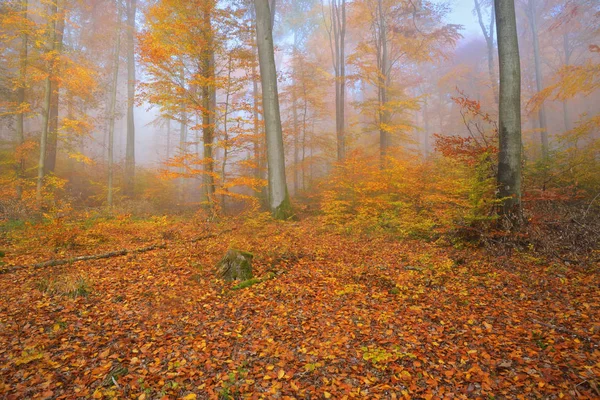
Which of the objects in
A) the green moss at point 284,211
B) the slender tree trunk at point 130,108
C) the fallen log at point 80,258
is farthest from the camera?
the slender tree trunk at point 130,108

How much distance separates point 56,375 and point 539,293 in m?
6.77

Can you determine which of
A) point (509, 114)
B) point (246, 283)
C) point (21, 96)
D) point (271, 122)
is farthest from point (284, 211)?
point (21, 96)

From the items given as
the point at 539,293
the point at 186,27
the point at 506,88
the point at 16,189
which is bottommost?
the point at 539,293

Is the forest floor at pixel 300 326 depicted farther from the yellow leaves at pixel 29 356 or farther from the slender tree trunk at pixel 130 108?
the slender tree trunk at pixel 130 108

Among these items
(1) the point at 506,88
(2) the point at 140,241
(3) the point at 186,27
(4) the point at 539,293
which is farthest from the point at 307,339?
(3) the point at 186,27

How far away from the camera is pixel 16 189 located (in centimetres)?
1187

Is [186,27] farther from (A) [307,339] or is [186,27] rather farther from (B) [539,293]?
(B) [539,293]

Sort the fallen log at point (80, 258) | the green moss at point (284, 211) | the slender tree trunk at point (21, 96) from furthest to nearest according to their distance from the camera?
the slender tree trunk at point (21, 96), the green moss at point (284, 211), the fallen log at point (80, 258)

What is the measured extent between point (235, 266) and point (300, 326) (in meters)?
2.14

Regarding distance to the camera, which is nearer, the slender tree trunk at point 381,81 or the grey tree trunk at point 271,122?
the grey tree trunk at point 271,122

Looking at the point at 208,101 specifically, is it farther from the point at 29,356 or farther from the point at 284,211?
the point at 29,356

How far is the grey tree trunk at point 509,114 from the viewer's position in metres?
6.49

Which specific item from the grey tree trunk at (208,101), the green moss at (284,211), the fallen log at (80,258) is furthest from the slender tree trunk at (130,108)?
the fallen log at (80,258)

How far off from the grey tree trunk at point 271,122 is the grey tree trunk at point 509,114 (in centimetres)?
680
